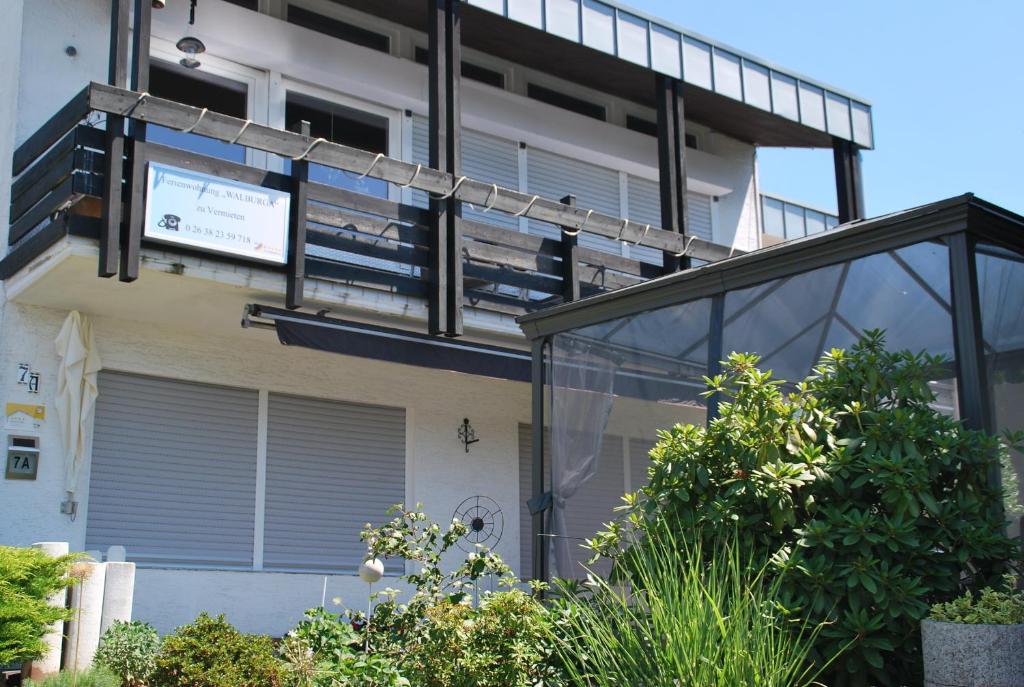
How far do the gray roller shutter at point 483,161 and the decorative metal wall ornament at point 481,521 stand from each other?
11.0 feet

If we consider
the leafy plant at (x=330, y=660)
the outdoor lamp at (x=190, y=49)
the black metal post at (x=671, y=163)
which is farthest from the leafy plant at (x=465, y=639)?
the black metal post at (x=671, y=163)

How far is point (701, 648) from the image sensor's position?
488 centimetres

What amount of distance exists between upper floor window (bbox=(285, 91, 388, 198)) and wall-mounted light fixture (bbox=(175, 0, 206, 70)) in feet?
3.98

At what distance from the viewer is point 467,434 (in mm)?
13086

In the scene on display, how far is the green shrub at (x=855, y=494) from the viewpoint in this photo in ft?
18.5

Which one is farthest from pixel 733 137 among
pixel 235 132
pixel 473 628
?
pixel 473 628

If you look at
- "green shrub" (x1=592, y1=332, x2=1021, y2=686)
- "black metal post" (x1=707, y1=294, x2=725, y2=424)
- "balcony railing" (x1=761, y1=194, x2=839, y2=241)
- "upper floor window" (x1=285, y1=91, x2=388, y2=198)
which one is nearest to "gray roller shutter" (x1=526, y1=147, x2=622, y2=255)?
"upper floor window" (x1=285, y1=91, x2=388, y2=198)

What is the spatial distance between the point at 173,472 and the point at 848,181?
9699mm

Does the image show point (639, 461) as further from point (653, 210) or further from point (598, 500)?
point (653, 210)

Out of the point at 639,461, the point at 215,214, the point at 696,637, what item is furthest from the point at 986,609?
the point at 215,214

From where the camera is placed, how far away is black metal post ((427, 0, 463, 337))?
36.1 feet

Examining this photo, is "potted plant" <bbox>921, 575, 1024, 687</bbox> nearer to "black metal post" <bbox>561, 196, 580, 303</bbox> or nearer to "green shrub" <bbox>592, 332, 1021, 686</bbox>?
"green shrub" <bbox>592, 332, 1021, 686</bbox>

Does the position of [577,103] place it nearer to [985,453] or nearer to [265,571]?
[265,571]

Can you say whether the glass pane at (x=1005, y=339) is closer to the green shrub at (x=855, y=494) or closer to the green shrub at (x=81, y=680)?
the green shrub at (x=855, y=494)
